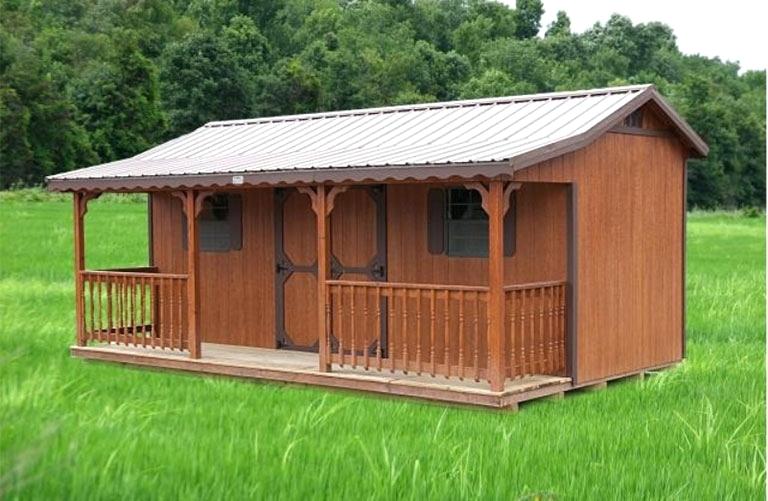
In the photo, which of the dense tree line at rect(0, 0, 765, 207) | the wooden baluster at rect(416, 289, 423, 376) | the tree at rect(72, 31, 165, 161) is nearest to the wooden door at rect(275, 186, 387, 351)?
the wooden baluster at rect(416, 289, 423, 376)

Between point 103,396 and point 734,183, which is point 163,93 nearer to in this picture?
point 734,183

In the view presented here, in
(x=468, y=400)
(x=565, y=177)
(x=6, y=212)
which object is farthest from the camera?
(x=6, y=212)

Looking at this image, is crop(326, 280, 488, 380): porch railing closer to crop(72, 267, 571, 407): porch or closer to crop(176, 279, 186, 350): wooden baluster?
crop(72, 267, 571, 407): porch

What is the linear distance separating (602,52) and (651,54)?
8213 mm

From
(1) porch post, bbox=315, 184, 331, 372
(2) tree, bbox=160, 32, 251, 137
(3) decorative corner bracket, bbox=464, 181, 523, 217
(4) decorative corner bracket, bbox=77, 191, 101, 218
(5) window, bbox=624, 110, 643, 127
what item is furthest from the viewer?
(2) tree, bbox=160, 32, 251, 137

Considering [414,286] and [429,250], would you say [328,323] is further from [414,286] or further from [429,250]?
[429,250]

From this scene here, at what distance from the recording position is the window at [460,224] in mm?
A: 11797

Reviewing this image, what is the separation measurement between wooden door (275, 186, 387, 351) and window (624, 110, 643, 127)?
9.00 feet

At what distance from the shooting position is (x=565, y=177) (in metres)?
11.2

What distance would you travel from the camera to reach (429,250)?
40.2 ft

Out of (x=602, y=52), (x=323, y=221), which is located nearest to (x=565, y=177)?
(x=323, y=221)

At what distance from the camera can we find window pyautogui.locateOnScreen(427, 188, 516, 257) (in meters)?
11.8

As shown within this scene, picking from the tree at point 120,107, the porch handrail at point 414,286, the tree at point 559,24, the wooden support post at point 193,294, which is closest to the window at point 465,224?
the porch handrail at point 414,286

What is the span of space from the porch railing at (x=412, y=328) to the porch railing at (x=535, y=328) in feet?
1.03
